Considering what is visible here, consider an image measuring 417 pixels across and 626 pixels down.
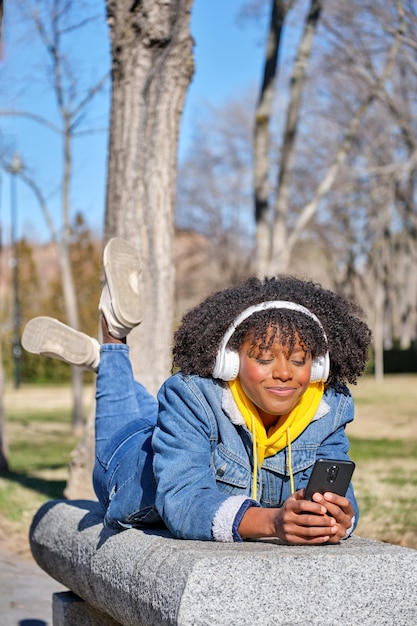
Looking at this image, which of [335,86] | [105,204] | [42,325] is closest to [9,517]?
[105,204]

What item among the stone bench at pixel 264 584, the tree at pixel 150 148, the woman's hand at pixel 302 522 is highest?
the tree at pixel 150 148

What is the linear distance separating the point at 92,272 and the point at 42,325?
3351cm

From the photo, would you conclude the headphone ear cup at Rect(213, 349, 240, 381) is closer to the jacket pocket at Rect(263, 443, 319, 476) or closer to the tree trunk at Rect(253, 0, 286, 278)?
the jacket pocket at Rect(263, 443, 319, 476)

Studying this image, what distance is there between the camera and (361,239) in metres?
39.2

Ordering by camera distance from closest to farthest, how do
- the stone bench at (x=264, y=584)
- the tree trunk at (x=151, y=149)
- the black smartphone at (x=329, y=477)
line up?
the stone bench at (x=264, y=584) → the black smartphone at (x=329, y=477) → the tree trunk at (x=151, y=149)

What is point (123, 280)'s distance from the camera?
399cm

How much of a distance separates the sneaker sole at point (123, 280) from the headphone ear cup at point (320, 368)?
105cm

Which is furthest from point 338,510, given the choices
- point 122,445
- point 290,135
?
point 290,135

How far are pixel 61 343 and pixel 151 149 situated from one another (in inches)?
120

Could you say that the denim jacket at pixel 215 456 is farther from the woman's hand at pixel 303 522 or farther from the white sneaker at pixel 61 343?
the white sneaker at pixel 61 343

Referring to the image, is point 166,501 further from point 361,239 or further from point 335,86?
point 361,239

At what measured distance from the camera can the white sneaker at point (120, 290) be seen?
3.88m

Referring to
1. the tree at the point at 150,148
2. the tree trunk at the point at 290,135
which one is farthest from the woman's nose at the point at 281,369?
the tree trunk at the point at 290,135

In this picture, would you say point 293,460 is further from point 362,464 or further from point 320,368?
point 362,464
